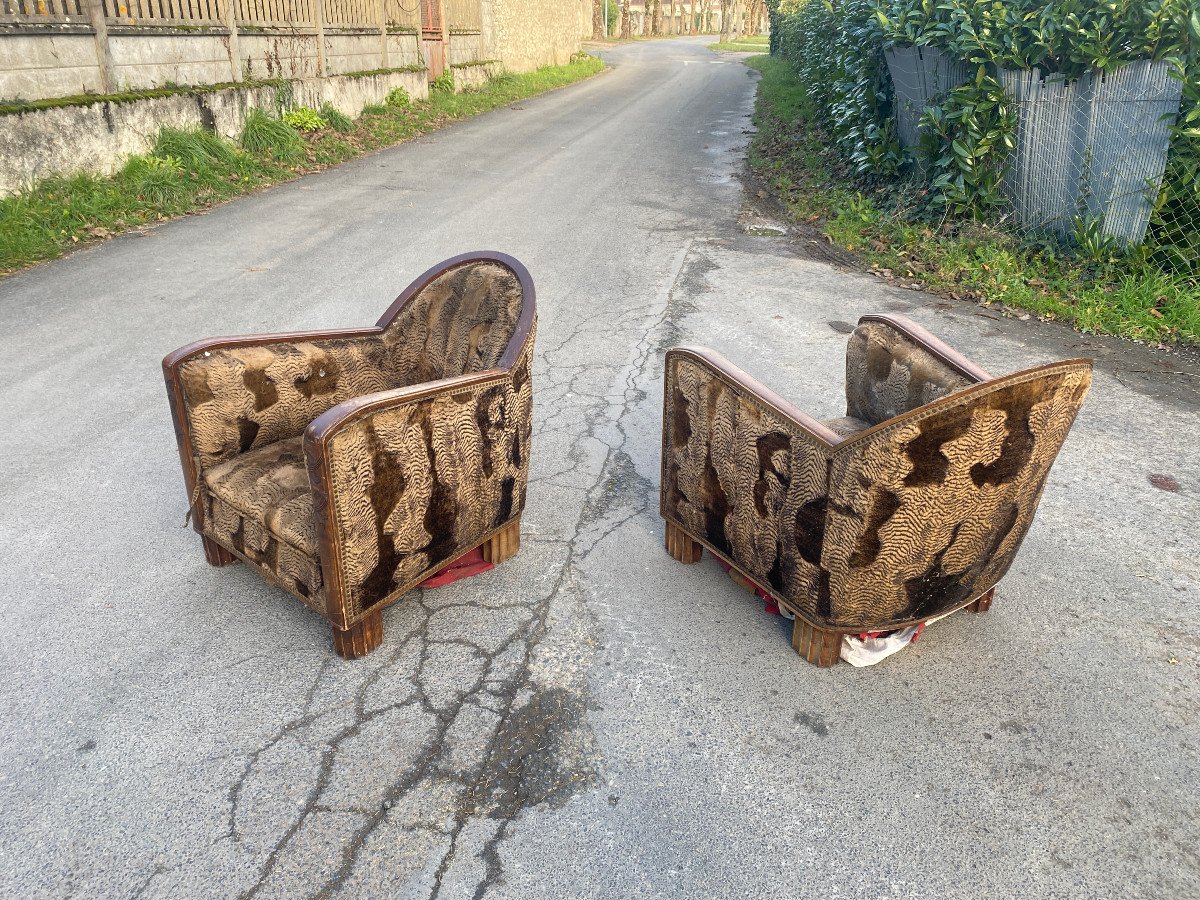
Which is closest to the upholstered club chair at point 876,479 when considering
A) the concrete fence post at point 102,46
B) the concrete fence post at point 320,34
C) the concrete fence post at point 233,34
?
the concrete fence post at point 102,46

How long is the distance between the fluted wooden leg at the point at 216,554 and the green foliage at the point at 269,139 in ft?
30.4

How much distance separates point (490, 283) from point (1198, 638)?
309 centimetres

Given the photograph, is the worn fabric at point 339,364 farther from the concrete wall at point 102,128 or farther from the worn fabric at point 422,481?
the concrete wall at point 102,128

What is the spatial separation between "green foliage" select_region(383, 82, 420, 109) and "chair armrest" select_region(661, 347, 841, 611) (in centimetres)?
1414

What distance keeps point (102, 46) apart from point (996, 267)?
372 inches

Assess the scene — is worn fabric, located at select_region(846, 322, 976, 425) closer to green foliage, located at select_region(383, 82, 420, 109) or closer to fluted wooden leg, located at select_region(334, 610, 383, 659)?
fluted wooden leg, located at select_region(334, 610, 383, 659)

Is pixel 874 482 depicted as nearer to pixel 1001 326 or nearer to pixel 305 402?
pixel 305 402

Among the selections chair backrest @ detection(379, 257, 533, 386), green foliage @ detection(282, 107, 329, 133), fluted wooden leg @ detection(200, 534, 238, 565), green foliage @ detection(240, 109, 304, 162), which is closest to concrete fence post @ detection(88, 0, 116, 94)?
green foliage @ detection(240, 109, 304, 162)

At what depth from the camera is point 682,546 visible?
3.74 m

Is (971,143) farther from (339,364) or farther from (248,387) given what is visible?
(248,387)

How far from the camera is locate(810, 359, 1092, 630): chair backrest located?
2.63 m

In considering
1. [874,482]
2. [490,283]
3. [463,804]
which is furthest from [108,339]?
[874,482]

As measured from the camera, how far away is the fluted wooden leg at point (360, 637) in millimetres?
3054

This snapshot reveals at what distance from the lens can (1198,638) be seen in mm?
3316
